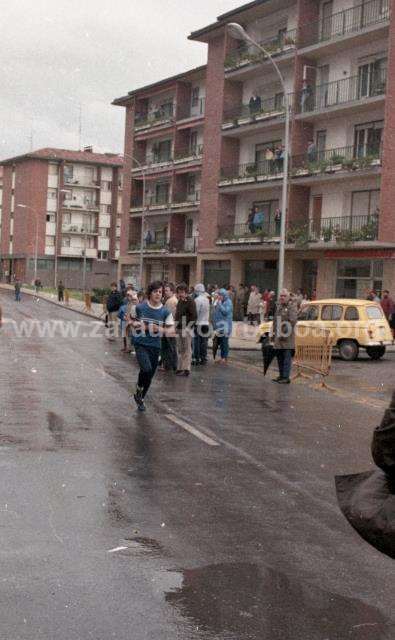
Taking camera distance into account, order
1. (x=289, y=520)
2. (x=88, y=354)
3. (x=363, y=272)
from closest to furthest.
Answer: (x=289, y=520)
(x=88, y=354)
(x=363, y=272)

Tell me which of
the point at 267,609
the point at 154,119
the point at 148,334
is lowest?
the point at 267,609

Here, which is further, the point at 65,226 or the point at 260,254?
the point at 65,226

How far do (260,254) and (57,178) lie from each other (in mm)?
52682

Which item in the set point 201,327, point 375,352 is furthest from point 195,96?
point 201,327

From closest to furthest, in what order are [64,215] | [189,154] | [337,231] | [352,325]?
[352,325], [337,231], [189,154], [64,215]

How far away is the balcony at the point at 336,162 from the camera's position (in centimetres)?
3319

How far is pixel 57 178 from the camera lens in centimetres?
8956

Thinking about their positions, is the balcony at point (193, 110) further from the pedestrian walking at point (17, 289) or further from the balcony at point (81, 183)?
the balcony at point (81, 183)

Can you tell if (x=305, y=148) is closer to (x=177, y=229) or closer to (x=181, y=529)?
(x=177, y=229)

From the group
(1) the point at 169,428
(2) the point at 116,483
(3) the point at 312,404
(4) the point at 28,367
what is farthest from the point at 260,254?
(2) the point at 116,483

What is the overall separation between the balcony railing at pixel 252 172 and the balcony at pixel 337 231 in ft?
11.8

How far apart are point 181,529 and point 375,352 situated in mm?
17699

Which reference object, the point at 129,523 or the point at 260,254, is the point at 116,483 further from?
the point at 260,254

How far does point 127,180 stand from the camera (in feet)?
188
